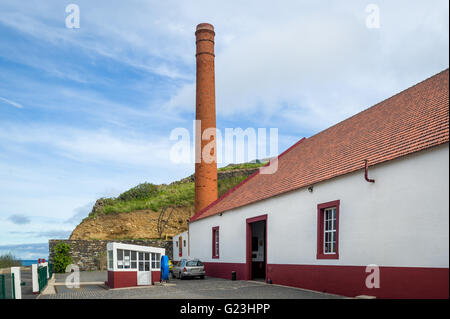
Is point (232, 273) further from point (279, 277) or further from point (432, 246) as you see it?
point (432, 246)

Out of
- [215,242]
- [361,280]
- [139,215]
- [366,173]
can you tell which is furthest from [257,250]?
[139,215]

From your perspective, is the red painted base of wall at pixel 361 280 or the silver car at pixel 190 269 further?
the silver car at pixel 190 269

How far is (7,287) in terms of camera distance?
12.8 m

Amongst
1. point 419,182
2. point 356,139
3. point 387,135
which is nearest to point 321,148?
point 356,139

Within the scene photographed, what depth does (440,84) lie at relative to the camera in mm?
16125

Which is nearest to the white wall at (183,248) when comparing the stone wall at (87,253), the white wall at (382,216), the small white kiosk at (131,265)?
the stone wall at (87,253)

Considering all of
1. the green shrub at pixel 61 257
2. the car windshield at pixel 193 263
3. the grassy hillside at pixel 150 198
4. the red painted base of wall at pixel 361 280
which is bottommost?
the green shrub at pixel 61 257

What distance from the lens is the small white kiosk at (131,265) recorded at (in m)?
19.8

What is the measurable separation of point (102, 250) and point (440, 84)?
A: 29184 mm

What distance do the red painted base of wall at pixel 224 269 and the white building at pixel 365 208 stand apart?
0.15 m

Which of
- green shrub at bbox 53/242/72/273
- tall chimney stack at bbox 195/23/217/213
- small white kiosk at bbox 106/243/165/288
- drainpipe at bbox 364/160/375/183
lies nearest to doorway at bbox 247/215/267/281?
small white kiosk at bbox 106/243/165/288

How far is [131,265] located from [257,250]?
7232 mm

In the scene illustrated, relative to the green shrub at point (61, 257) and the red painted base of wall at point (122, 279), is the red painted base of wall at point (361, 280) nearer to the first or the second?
the red painted base of wall at point (122, 279)

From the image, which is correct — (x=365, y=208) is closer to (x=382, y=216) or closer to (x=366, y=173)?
(x=382, y=216)
